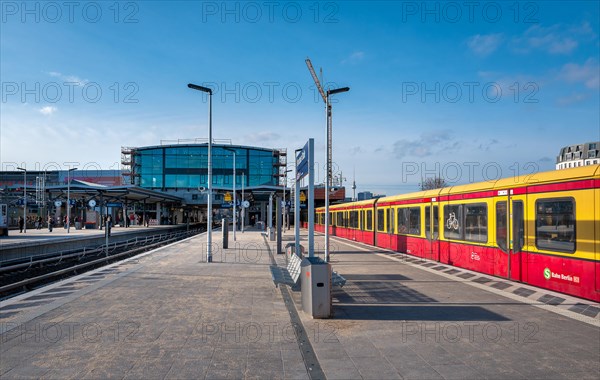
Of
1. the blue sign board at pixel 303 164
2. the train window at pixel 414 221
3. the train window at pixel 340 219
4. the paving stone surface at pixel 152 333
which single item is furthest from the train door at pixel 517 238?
the train window at pixel 340 219

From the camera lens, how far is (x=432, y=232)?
17.1m

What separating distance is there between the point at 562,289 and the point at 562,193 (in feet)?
6.96

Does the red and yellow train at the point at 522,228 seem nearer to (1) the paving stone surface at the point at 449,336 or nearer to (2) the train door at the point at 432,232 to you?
(2) the train door at the point at 432,232

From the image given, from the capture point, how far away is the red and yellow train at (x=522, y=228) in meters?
9.24

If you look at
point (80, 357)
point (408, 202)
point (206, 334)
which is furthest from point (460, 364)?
point (408, 202)

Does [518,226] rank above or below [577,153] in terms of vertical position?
below

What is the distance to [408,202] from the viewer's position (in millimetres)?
19438

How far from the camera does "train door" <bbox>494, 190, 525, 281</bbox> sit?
11492 millimetres

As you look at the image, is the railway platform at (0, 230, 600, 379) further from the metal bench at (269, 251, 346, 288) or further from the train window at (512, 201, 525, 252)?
the train window at (512, 201, 525, 252)

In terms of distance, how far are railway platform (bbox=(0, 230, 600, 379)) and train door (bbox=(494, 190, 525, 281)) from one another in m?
0.58

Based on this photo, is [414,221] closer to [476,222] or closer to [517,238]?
[476,222]

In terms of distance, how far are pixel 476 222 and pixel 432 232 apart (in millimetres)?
3406

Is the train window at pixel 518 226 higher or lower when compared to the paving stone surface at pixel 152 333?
higher

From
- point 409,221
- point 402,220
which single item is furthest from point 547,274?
point 402,220
